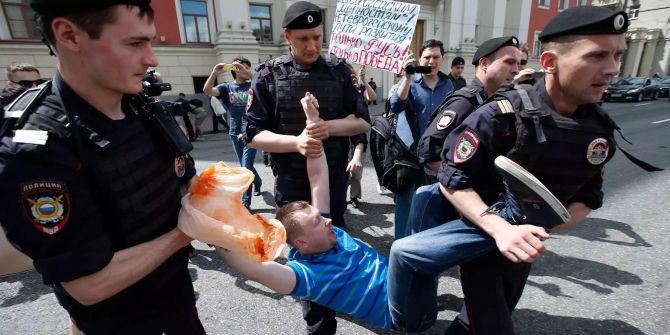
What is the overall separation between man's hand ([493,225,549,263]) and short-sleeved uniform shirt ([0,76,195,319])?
1.31 m

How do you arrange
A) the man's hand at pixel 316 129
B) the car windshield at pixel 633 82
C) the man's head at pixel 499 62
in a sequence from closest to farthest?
the man's hand at pixel 316 129, the man's head at pixel 499 62, the car windshield at pixel 633 82

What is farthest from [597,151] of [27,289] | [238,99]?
[238,99]

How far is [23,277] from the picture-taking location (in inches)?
119

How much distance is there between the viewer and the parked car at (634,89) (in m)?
18.1

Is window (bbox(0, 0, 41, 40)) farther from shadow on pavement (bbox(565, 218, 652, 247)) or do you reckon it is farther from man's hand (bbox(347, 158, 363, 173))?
shadow on pavement (bbox(565, 218, 652, 247))

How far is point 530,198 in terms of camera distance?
47.7 inches

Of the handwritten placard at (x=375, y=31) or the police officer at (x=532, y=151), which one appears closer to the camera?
the police officer at (x=532, y=151)

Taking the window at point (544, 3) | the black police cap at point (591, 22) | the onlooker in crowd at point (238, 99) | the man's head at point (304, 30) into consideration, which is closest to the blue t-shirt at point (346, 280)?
the man's head at point (304, 30)

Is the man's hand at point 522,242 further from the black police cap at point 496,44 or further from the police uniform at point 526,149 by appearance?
the black police cap at point 496,44

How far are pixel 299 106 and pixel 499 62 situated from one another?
4.94 feet

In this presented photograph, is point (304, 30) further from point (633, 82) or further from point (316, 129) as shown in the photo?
point (633, 82)

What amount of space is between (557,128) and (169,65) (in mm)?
15936

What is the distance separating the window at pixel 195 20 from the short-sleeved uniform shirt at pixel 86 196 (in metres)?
15.7

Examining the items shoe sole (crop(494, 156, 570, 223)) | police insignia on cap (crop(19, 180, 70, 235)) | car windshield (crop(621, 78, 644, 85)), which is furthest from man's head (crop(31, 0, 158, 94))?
car windshield (crop(621, 78, 644, 85))
